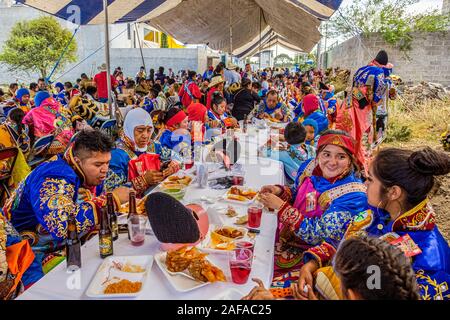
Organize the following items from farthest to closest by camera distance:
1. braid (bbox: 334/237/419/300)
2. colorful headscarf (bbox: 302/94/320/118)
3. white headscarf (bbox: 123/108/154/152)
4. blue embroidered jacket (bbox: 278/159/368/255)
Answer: colorful headscarf (bbox: 302/94/320/118) → white headscarf (bbox: 123/108/154/152) → blue embroidered jacket (bbox: 278/159/368/255) → braid (bbox: 334/237/419/300)

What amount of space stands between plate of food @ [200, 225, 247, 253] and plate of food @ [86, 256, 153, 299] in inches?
12.1

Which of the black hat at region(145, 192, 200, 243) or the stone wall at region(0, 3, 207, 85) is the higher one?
the stone wall at region(0, 3, 207, 85)

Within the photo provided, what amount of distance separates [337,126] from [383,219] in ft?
14.9

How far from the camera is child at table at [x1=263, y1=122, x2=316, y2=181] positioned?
3609 millimetres

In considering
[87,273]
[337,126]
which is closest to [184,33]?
[337,126]

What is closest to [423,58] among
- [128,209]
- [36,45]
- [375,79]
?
[375,79]

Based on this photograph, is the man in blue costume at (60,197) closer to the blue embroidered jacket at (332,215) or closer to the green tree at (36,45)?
the blue embroidered jacket at (332,215)

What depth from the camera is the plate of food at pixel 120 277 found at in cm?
145

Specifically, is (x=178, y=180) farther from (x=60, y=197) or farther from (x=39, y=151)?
(x=39, y=151)

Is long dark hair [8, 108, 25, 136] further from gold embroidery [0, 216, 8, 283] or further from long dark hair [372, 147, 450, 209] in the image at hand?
long dark hair [372, 147, 450, 209]

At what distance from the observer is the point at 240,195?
260cm

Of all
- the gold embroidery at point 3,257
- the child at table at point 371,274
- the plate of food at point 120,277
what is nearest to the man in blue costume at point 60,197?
the gold embroidery at point 3,257

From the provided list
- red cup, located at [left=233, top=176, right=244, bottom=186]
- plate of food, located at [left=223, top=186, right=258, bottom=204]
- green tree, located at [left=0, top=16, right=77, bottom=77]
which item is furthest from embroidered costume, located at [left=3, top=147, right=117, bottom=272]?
green tree, located at [left=0, top=16, right=77, bottom=77]

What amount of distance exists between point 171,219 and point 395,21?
1775 cm
